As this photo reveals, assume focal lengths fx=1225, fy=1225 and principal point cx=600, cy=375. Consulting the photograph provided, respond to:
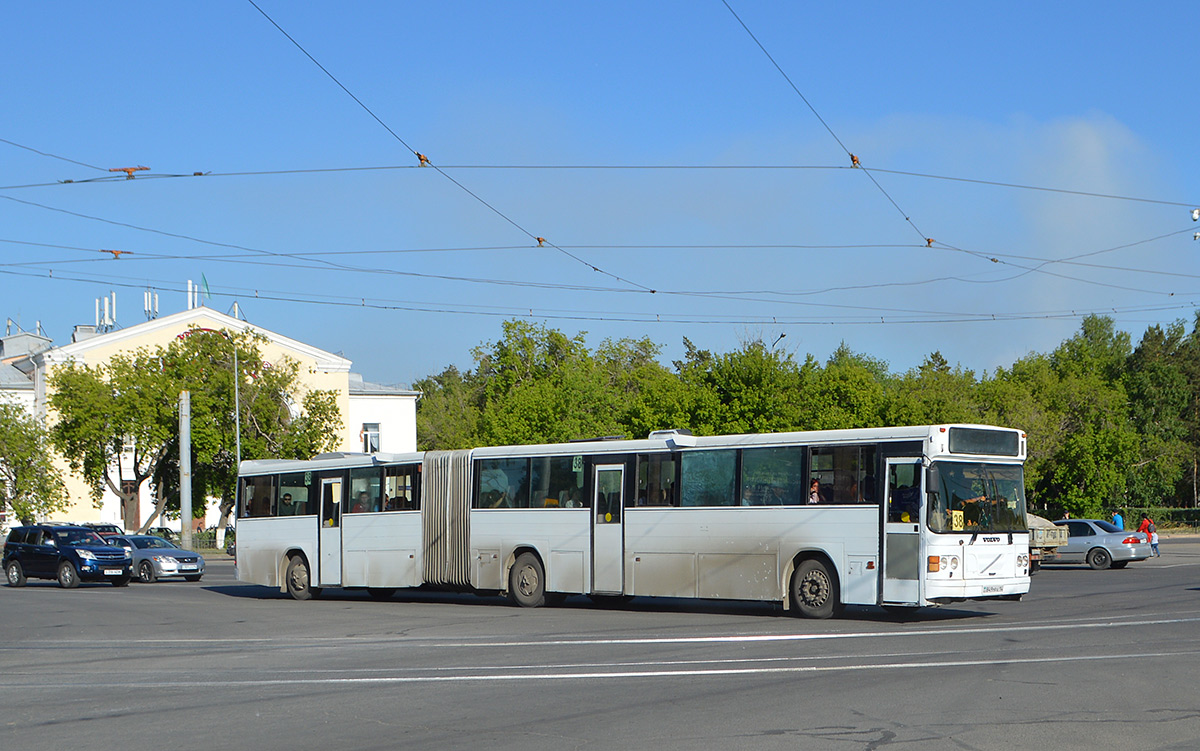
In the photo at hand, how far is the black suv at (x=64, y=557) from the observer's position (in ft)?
111

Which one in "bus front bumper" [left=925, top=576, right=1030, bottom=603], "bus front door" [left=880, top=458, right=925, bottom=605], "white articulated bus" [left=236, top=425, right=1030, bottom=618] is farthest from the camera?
"white articulated bus" [left=236, top=425, right=1030, bottom=618]

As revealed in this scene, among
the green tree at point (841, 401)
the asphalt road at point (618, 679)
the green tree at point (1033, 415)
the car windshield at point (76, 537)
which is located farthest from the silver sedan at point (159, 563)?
the green tree at point (1033, 415)

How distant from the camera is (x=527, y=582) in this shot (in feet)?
74.2

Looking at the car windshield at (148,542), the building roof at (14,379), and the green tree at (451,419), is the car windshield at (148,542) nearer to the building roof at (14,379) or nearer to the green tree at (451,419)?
the green tree at (451,419)

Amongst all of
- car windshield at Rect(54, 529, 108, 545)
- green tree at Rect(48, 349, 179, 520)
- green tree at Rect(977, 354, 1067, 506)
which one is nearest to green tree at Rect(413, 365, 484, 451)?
green tree at Rect(48, 349, 179, 520)

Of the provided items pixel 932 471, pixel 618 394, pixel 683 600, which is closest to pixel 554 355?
pixel 618 394

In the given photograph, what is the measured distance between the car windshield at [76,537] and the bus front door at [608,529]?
63.0ft

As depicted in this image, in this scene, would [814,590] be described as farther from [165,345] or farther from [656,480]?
[165,345]

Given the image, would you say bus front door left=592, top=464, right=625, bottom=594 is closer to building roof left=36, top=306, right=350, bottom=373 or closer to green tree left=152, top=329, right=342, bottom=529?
green tree left=152, top=329, right=342, bottom=529

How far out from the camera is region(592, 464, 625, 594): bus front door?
21.3 metres

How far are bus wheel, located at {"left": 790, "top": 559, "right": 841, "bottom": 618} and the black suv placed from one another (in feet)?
72.6

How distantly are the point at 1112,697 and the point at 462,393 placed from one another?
97.7 metres

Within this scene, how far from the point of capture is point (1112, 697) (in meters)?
10.3

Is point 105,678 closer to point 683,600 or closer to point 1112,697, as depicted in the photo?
point 1112,697
